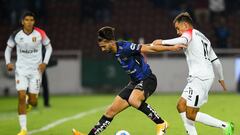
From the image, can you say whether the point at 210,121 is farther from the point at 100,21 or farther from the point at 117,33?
the point at 100,21

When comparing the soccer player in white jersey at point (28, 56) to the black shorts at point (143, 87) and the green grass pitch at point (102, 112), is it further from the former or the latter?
the black shorts at point (143, 87)

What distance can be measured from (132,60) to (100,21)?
16.3m

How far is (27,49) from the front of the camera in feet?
38.9

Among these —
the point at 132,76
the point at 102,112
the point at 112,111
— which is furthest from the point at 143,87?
the point at 102,112

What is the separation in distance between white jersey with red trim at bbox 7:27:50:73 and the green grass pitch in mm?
1215

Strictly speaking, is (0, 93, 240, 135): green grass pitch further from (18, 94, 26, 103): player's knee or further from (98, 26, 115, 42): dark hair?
(98, 26, 115, 42): dark hair

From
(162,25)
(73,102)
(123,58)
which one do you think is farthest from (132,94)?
(162,25)

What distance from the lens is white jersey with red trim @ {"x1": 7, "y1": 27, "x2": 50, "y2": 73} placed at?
11.8m

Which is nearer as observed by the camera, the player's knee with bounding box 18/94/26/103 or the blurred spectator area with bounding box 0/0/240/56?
the player's knee with bounding box 18/94/26/103

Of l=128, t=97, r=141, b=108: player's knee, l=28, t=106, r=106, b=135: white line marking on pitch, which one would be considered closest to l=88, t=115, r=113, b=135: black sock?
l=128, t=97, r=141, b=108: player's knee

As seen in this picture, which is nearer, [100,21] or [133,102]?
[133,102]

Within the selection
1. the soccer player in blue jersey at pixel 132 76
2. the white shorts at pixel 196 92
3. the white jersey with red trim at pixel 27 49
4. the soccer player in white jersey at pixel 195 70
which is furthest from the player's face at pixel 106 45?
the white jersey with red trim at pixel 27 49

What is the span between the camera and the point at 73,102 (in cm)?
1953

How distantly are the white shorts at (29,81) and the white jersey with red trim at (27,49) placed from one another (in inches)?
3.6
